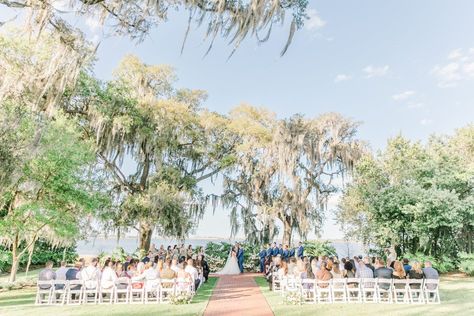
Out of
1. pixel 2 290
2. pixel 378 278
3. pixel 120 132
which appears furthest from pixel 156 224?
pixel 378 278

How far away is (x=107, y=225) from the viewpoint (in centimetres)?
1769

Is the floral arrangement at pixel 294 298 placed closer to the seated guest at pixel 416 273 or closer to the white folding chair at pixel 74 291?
the seated guest at pixel 416 273

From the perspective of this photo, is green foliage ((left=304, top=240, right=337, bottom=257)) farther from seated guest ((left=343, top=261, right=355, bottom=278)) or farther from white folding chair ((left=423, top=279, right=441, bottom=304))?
white folding chair ((left=423, top=279, right=441, bottom=304))

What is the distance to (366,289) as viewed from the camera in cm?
905

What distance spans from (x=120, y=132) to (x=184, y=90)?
191 inches

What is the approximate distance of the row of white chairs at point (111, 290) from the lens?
9.21 meters

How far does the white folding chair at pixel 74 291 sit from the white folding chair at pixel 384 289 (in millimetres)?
7066

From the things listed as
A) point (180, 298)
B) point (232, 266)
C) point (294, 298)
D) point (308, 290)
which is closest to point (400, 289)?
point (308, 290)

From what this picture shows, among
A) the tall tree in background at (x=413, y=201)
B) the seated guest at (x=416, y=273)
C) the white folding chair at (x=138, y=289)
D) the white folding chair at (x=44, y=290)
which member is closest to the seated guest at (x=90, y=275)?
the white folding chair at (x=44, y=290)

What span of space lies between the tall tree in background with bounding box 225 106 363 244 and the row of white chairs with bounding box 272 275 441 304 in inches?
400

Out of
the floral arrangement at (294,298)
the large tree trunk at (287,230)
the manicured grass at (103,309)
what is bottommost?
the manicured grass at (103,309)

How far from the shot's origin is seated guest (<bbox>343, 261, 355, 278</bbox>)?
32.4 ft

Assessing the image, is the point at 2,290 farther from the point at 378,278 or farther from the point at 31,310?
the point at 378,278

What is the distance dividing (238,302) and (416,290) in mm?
4128
